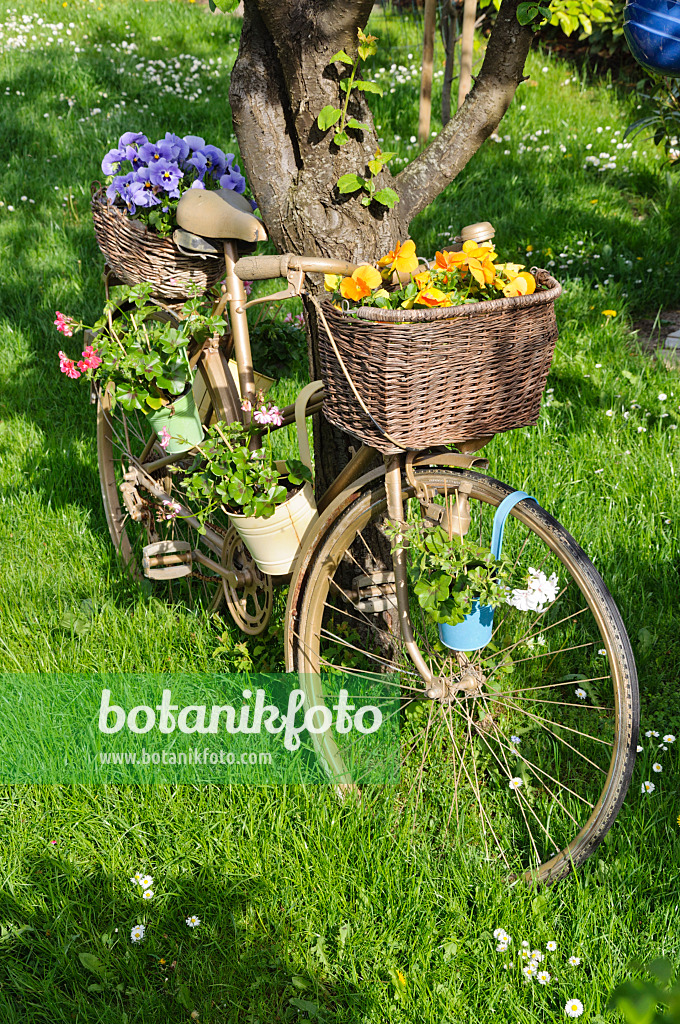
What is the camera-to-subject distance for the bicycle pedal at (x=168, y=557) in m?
2.71

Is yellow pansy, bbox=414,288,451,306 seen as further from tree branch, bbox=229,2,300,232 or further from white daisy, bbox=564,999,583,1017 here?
A: white daisy, bbox=564,999,583,1017

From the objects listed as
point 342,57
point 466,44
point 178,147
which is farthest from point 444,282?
point 466,44

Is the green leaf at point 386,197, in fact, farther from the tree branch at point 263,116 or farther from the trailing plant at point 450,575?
the trailing plant at point 450,575

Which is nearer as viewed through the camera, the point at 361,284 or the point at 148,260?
the point at 361,284

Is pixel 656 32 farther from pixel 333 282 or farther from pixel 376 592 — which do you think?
pixel 376 592

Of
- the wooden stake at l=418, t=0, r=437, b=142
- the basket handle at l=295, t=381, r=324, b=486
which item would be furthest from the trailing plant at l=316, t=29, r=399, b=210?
the wooden stake at l=418, t=0, r=437, b=142

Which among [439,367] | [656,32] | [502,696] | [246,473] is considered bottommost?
[502,696]

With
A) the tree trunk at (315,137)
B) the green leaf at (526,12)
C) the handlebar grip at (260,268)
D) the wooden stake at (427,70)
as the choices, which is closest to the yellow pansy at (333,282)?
the handlebar grip at (260,268)

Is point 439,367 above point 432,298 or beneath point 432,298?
beneath

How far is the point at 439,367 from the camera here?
5.35 ft

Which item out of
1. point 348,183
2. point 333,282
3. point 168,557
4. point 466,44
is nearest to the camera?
point 333,282

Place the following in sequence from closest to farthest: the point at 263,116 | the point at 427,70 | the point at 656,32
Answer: the point at 656,32, the point at 263,116, the point at 427,70

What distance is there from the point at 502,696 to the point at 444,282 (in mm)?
1194

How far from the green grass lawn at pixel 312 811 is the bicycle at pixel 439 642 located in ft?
0.40
